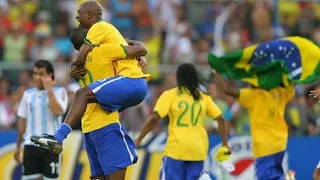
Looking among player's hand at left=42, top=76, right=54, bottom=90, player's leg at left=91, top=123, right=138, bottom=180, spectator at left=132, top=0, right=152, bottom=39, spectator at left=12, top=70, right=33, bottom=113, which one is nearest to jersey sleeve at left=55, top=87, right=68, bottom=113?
player's hand at left=42, top=76, right=54, bottom=90

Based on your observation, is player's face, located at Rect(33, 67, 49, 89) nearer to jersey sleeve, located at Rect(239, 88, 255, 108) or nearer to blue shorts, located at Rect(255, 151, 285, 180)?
jersey sleeve, located at Rect(239, 88, 255, 108)

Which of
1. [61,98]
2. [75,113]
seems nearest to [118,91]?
[75,113]

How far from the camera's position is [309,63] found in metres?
14.4

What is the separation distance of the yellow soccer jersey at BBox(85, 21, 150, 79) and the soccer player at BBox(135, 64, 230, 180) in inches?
98.4

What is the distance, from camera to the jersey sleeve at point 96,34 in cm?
1130

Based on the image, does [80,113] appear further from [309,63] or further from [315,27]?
[315,27]

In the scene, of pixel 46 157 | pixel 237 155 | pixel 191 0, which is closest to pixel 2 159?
pixel 46 157

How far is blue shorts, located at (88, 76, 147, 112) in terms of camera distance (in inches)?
440

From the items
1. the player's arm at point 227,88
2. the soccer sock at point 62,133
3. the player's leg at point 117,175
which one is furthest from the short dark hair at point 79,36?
the player's arm at point 227,88

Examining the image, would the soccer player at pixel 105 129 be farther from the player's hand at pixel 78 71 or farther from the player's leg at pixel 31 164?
the player's leg at pixel 31 164

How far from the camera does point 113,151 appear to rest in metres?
11.6

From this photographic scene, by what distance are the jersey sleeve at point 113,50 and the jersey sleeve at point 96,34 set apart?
0.08 meters

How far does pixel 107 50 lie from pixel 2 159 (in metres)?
6.01

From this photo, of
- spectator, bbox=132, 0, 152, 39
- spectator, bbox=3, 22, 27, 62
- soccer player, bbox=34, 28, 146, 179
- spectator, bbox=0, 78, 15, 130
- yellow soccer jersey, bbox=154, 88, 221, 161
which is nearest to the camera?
soccer player, bbox=34, 28, 146, 179
